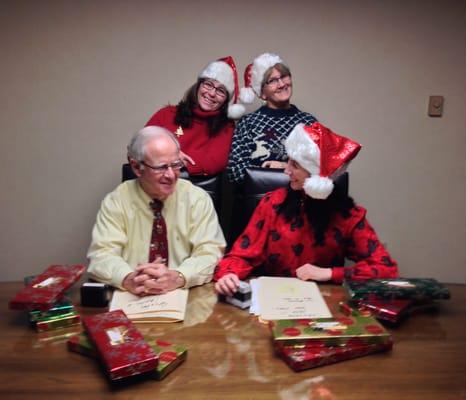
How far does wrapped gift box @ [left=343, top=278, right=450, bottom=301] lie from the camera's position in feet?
4.40

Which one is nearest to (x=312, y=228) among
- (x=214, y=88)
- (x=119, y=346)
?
(x=119, y=346)

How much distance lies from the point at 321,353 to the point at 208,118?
1.72 meters

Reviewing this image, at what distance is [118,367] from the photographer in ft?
3.17

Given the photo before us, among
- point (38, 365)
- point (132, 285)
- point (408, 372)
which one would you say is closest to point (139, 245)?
point (132, 285)

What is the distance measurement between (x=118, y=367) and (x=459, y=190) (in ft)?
8.72

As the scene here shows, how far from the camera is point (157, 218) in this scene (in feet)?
5.81

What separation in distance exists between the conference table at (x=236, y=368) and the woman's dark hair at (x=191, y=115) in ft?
4.69

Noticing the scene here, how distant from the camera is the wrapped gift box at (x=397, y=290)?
1341 mm

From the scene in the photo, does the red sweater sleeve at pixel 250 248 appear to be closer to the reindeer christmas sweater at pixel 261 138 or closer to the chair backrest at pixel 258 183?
the chair backrest at pixel 258 183

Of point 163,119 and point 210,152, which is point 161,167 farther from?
point 163,119

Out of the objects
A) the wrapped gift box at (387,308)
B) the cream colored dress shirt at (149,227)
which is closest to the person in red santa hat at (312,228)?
the cream colored dress shirt at (149,227)

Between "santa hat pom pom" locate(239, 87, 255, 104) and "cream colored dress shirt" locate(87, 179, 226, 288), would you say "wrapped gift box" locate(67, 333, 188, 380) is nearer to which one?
"cream colored dress shirt" locate(87, 179, 226, 288)

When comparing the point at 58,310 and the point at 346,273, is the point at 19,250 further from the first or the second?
the point at 346,273

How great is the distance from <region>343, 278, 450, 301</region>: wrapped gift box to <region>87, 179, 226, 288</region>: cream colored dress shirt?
0.53 m
